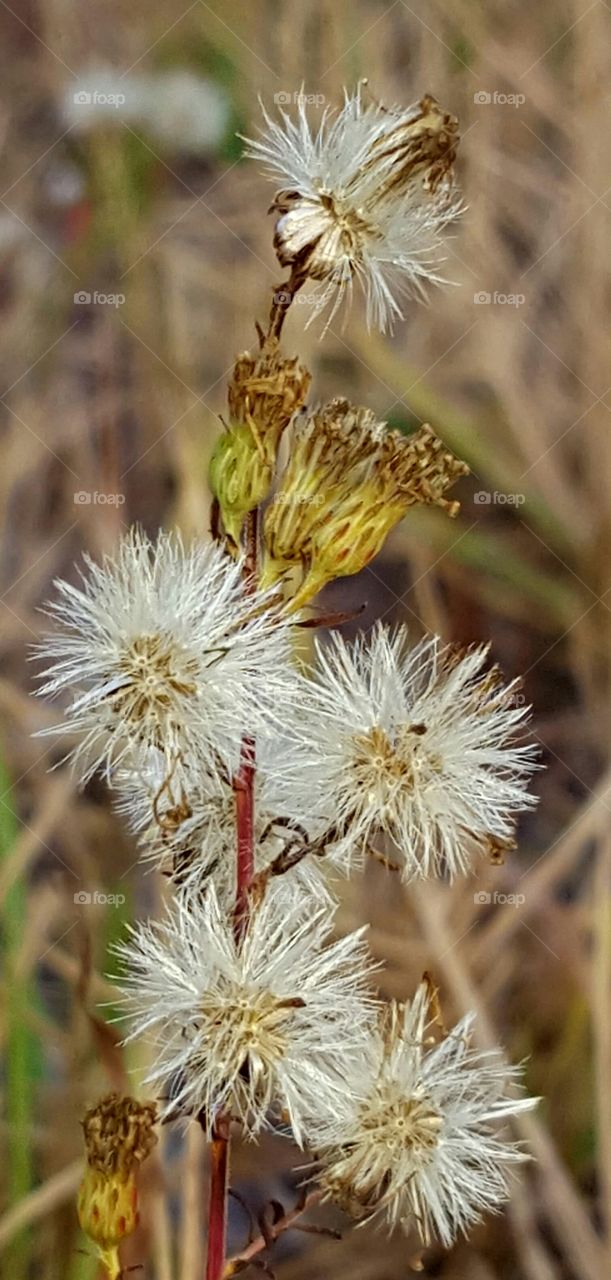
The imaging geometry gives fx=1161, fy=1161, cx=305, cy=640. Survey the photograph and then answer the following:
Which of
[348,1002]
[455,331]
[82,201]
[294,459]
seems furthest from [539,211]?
[348,1002]

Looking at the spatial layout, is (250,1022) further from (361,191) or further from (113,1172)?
(361,191)

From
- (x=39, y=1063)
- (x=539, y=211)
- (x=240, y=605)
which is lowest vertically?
(x=39, y=1063)

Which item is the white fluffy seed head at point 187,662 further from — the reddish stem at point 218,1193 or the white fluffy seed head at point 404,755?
the reddish stem at point 218,1193

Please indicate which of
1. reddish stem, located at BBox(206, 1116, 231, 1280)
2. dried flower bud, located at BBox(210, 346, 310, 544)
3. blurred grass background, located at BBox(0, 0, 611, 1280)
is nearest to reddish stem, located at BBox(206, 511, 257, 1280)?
reddish stem, located at BBox(206, 1116, 231, 1280)

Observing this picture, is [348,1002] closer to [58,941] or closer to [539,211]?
[58,941]

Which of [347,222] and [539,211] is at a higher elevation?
[539,211]

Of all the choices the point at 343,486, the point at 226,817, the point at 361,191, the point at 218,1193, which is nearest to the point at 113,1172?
the point at 218,1193

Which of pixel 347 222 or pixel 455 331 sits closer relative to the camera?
pixel 347 222
